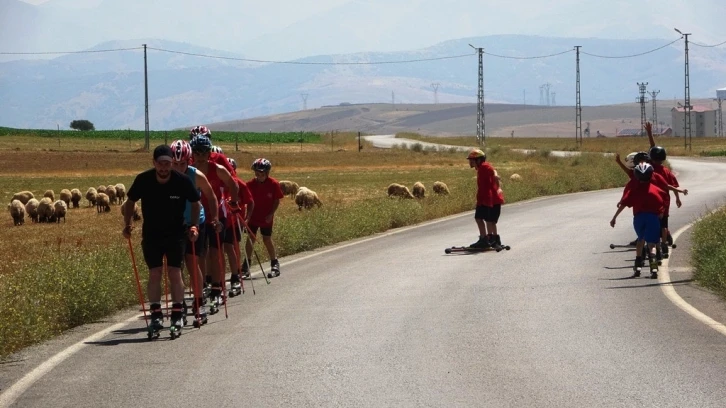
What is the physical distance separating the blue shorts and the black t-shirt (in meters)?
6.50

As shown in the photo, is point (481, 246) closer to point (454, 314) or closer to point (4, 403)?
point (454, 314)

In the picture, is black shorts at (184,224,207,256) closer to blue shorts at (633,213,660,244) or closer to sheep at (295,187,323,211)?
blue shorts at (633,213,660,244)

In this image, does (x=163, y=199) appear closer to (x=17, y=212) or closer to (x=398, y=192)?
(x=17, y=212)

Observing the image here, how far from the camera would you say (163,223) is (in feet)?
35.7

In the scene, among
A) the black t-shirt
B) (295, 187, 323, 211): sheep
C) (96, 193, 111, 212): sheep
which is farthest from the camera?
(96, 193, 111, 212): sheep

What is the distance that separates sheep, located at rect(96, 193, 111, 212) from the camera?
1441 inches

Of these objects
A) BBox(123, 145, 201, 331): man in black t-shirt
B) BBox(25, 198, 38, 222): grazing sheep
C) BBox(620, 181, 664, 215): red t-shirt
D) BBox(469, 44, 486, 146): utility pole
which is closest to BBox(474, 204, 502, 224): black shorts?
BBox(620, 181, 664, 215): red t-shirt

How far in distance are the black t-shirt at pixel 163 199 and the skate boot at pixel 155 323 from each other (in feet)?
2.16

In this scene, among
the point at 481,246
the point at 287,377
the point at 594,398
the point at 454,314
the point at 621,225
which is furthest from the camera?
the point at 621,225

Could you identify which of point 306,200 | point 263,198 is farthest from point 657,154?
point 306,200

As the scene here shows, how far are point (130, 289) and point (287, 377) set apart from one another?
5.82 meters

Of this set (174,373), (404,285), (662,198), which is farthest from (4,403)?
(662,198)

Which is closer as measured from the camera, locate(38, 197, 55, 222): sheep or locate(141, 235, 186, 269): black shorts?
locate(141, 235, 186, 269): black shorts

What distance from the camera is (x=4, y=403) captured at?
8.08 m
